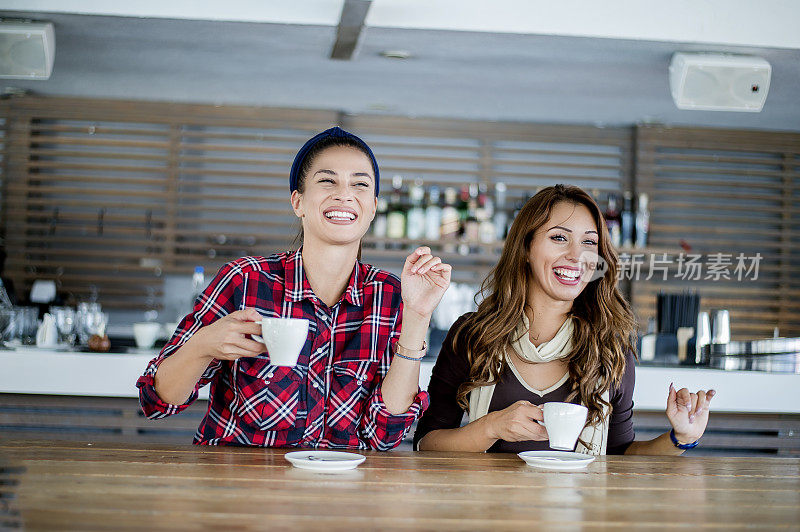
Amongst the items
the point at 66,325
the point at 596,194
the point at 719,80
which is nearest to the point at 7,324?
the point at 66,325

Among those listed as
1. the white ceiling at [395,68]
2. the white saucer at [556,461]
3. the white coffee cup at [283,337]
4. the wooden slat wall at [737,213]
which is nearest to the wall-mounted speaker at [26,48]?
the white ceiling at [395,68]

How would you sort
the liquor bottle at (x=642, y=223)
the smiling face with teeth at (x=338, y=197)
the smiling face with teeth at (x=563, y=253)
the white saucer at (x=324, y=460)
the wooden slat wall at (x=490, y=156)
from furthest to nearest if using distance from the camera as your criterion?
the wooden slat wall at (x=490, y=156), the liquor bottle at (x=642, y=223), the smiling face with teeth at (x=563, y=253), the smiling face with teeth at (x=338, y=197), the white saucer at (x=324, y=460)

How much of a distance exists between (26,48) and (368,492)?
282cm

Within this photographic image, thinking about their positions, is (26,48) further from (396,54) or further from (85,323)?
(396,54)

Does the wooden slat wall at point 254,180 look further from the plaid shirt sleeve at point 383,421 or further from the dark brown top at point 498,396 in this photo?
the plaid shirt sleeve at point 383,421

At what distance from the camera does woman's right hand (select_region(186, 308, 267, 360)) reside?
1465mm

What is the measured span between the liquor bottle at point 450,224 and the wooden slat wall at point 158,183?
9 centimetres

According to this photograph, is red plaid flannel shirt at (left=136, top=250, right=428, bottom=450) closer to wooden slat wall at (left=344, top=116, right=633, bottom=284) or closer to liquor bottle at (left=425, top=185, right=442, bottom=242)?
liquor bottle at (left=425, top=185, right=442, bottom=242)

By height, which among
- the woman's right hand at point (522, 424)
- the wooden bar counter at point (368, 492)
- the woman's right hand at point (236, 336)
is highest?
the woman's right hand at point (236, 336)

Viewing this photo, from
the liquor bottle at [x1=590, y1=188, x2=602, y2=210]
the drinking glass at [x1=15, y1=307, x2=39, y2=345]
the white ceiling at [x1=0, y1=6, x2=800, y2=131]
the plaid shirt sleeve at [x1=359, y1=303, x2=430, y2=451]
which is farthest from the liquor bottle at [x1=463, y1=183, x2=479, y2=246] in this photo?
the plaid shirt sleeve at [x1=359, y1=303, x2=430, y2=451]

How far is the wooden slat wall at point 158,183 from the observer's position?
15.6 feet

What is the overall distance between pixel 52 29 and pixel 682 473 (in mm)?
3011

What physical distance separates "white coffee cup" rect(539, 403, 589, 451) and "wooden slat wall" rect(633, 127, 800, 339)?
12.3ft

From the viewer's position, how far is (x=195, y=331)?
1.71 meters
